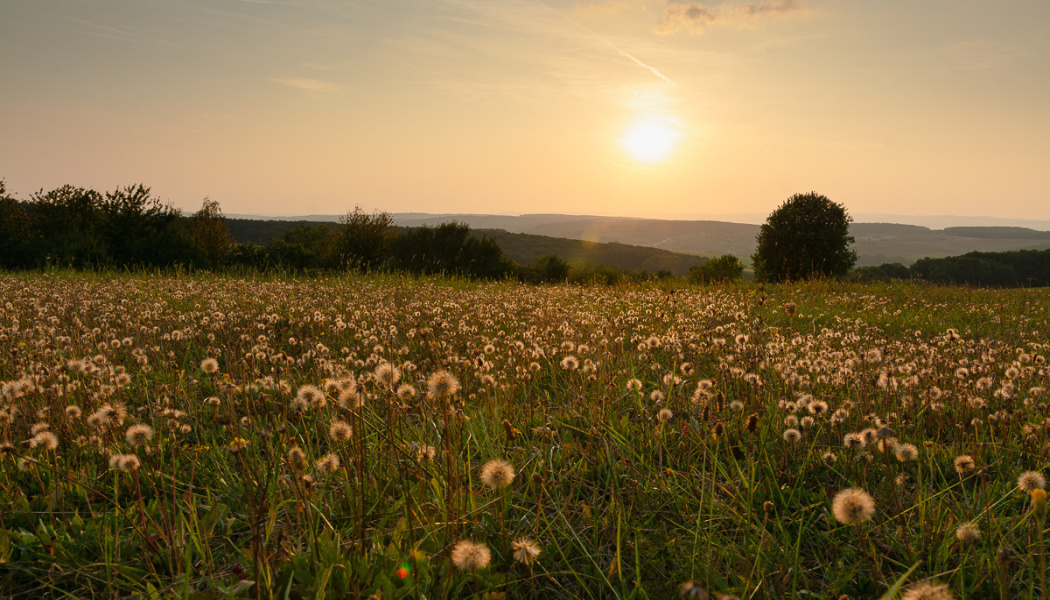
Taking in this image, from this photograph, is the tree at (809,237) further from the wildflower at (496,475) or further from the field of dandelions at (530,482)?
the wildflower at (496,475)

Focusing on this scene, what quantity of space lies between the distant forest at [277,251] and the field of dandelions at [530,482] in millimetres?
14275

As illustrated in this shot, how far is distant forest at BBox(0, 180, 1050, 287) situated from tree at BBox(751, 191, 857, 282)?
6.44 ft

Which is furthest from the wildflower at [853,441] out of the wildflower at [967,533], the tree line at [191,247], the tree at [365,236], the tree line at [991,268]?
the tree line at [991,268]

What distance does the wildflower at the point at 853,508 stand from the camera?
5.19 ft

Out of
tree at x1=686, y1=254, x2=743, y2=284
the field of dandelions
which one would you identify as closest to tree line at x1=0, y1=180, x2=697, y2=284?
tree at x1=686, y1=254, x2=743, y2=284

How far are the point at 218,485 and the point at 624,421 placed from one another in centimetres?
232

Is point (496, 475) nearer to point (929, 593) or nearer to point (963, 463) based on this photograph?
point (929, 593)

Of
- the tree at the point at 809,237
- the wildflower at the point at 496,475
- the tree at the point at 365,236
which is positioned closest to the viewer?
the wildflower at the point at 496,475

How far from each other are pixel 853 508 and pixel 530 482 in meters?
1.23

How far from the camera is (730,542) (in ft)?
7.77

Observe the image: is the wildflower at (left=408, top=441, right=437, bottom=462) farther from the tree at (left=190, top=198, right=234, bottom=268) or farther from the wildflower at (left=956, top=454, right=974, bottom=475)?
the tree at (left=190, top=198, right=234, bottom=268)

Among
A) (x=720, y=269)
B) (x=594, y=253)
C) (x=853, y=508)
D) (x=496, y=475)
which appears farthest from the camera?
(x=594, y=253)

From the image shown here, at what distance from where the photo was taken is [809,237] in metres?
34.9

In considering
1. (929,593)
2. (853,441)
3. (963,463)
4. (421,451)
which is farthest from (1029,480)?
(421,451)
